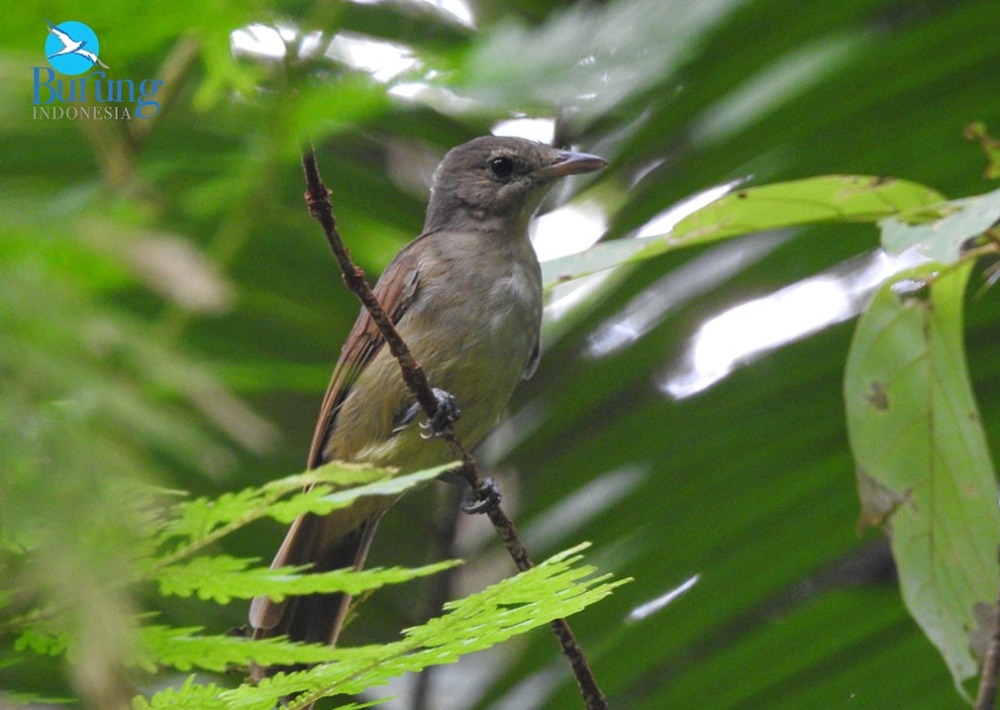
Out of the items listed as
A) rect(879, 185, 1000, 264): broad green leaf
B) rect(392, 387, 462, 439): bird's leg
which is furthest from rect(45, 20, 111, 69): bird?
rect(879, 185, 1000, 264): broad green leaf

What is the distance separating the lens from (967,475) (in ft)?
7.60

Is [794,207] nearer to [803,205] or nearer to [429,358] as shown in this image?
[803,205]

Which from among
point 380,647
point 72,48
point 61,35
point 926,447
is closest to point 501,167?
point 926,447

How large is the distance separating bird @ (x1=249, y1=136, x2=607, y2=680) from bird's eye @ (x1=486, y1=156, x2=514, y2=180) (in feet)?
0.18

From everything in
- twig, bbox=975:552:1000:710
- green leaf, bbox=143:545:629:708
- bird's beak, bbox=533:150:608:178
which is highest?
bird's beak, bbox=533:150:608:178

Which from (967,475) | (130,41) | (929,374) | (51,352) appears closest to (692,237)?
(929,374)

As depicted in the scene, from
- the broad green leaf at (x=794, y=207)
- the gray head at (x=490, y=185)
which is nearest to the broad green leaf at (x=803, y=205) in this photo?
the broad green leaf at (x=794, y=207)

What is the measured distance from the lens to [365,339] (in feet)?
12.5

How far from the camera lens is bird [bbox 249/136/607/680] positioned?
3.72m

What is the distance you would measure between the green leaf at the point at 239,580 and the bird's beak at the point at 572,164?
2580mm

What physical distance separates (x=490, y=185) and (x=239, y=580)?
10.4ft

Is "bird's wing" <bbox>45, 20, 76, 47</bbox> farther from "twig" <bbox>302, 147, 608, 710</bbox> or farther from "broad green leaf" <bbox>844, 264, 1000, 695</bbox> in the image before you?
"broad green leaf" <bbox>844, 264, 1000, 695</bbox>

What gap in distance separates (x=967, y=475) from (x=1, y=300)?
1.96 meters

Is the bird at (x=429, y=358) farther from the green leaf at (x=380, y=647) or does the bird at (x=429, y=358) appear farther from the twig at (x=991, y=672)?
the green leaf at (x=380, y=647)
